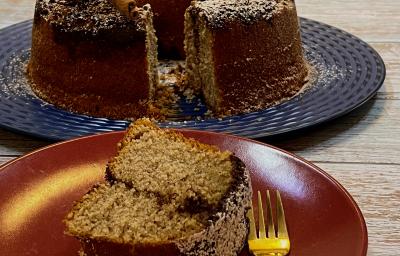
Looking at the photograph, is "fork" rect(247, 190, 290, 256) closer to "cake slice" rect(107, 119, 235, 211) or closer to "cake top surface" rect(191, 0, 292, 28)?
"cake slice" rect(107, 119, 235, 211)

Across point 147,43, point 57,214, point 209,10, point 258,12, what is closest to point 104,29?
point 147,43

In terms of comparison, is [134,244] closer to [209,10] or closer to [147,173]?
[147,173]

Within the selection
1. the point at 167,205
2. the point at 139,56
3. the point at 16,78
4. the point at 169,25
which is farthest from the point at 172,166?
the point at 169,25

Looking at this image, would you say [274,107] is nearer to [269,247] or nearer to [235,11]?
[235,11]

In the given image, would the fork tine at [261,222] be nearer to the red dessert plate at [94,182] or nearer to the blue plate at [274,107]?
the red dessert plate at [94,182]

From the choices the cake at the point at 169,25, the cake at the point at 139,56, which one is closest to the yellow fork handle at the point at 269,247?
the cake at the point at 139,56

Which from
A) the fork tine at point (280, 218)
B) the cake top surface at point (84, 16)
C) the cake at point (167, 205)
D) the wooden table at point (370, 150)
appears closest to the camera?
the cake at point (167, 205)

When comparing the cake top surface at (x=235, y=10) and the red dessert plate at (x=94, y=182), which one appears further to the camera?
the cake top surface at (x=235, y=10)
